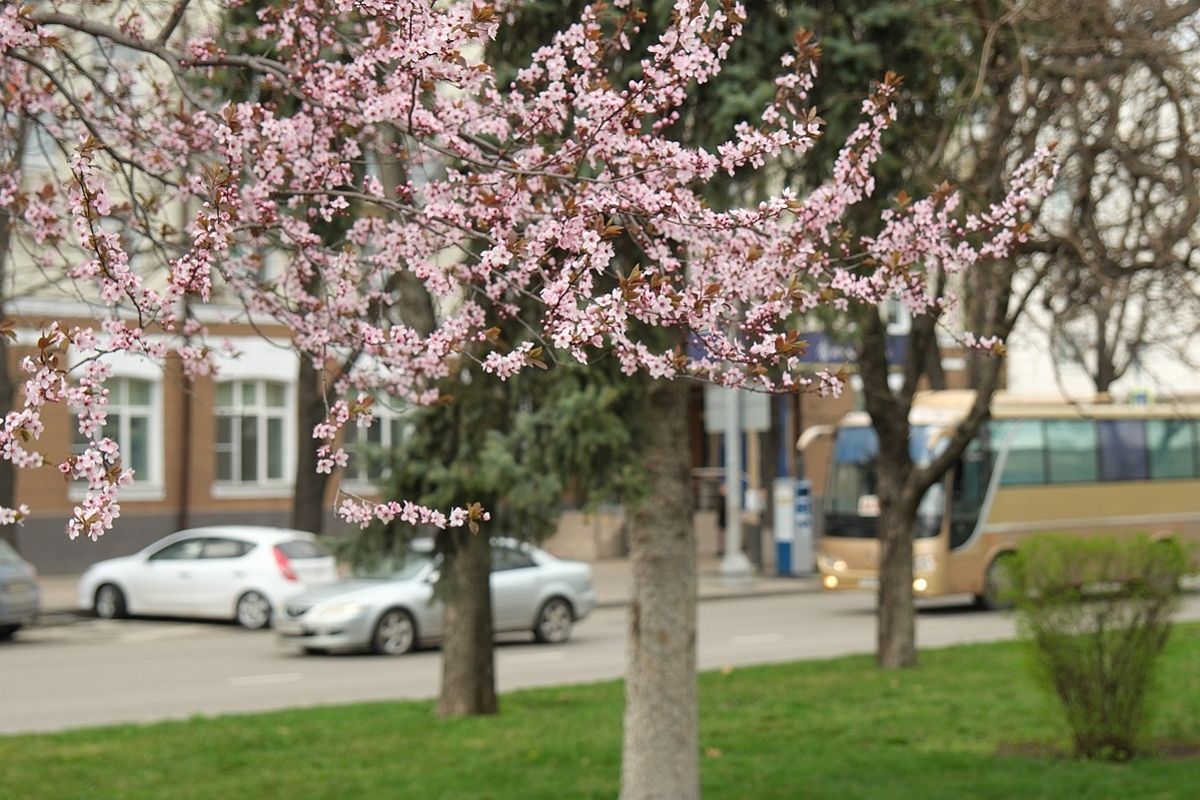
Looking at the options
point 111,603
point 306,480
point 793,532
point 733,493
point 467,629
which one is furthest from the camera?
point 793,532

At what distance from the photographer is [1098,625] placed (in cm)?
991

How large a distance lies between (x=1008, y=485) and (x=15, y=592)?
14894 millimetres

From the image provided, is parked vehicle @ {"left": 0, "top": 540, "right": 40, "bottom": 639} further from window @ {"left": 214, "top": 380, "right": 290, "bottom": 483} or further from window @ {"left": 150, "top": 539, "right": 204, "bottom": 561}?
window @ {"left": 214, "top": 380, "right": 290, "bottom": 483}

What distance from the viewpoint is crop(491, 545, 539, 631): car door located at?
2053cm

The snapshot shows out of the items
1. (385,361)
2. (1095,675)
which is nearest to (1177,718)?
(1095,675)

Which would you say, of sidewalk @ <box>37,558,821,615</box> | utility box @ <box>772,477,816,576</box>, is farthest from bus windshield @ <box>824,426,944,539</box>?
utility box @ <box>772,477,816,576</box>

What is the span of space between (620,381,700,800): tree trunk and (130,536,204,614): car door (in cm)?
1617

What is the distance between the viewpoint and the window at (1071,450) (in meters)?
27.9

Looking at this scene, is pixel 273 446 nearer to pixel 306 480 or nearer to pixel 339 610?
pixel 306 480

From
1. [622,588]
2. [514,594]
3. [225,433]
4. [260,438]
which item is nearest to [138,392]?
[225,433]

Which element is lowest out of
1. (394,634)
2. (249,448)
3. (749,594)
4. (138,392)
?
(394,634)

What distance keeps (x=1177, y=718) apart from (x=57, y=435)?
20.3 m

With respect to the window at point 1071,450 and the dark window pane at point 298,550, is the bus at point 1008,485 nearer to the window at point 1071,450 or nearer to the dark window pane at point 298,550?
the window at point 1071,450

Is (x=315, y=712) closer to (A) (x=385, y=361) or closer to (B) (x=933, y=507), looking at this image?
(A) (x=385, y=361)
